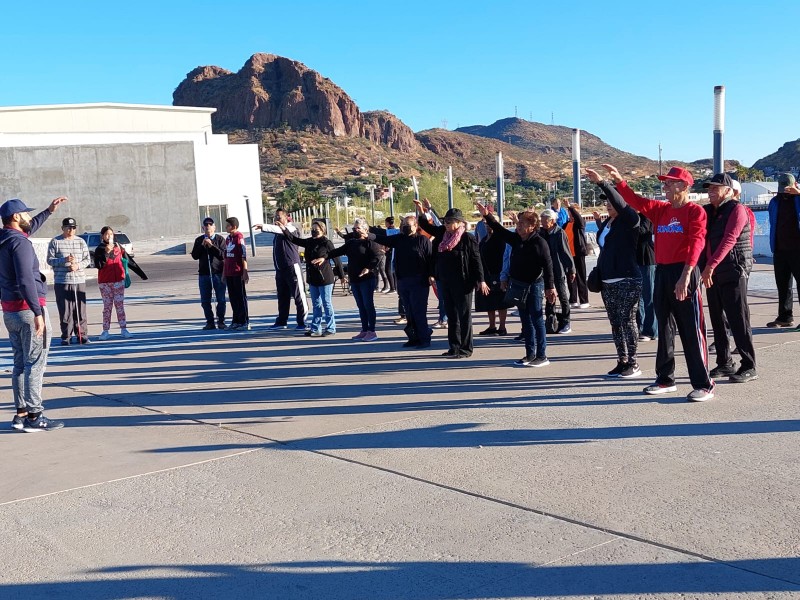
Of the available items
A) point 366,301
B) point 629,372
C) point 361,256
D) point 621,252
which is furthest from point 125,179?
point 629,372

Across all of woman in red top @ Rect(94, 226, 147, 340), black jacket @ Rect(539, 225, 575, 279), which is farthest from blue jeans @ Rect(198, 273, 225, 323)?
black jacket @ Rect(539, 225, 575, 279)

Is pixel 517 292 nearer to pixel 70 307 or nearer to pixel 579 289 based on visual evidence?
pixel 579 289

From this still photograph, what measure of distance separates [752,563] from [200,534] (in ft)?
9.76

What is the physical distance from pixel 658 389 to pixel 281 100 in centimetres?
15850

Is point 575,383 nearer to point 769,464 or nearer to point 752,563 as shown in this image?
point 769,464

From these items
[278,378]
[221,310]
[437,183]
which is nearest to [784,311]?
[278,378]

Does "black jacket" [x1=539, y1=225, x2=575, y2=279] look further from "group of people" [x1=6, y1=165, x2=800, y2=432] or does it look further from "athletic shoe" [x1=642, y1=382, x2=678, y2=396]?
"athletic shoe" [x1=642, y1=382, x2=678, y2=396]

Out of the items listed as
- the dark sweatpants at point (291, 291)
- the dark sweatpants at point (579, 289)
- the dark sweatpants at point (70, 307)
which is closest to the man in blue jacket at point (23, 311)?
the dark sweatpants at point (70, 307)

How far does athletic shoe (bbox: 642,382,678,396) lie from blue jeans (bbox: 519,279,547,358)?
6.23 ft

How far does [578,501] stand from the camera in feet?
17.9

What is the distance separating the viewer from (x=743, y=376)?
870cm

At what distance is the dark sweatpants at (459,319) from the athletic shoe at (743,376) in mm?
3244

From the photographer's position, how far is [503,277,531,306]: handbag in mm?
10125

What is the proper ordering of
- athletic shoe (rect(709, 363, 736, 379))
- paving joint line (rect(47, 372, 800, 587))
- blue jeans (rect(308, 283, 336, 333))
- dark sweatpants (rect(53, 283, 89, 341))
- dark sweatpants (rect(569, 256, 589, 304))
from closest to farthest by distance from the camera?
paving joint line (rect(47, 372, 800, 587)) < athletic shoe (rect(709, 363, 736, 379)) < blue jeans (rect(308, 283, 336, 333)) < dark sweatpants (rect(53, 283, 89, 341)) < dark sweatpants (rect(569, 256, 589, 304))
